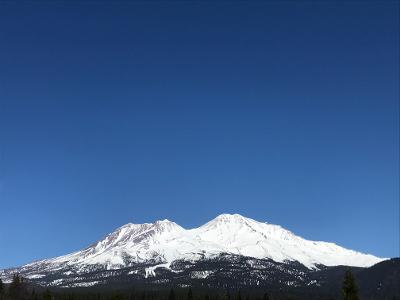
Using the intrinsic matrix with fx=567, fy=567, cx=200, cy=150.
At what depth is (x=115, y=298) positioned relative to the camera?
185625 mm

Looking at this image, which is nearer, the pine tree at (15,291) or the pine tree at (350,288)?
the pine tree at (350,288)

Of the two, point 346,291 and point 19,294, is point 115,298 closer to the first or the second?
point 19,294

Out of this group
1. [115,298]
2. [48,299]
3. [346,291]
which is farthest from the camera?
[115,298]

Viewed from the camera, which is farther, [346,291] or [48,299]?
[48,299]

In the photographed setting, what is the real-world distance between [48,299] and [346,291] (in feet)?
346

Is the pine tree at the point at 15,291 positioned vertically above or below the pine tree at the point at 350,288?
above

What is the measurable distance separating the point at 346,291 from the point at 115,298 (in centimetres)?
12123

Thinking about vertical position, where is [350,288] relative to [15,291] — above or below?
below

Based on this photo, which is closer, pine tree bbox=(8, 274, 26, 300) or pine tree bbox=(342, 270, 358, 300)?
pine tree bbox=(342, 270, 358, 300)

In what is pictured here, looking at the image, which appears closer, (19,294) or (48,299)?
(48,299)

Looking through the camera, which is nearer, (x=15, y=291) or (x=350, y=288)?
(x=350, y=288)

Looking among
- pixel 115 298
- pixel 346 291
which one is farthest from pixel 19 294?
pixel 346 291

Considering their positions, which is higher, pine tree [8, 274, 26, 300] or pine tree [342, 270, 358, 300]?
pine tree [8, 274, 26, 300]

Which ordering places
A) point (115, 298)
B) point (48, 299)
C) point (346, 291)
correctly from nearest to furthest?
point (346, 291), point (48, 299), point (115, 298)
